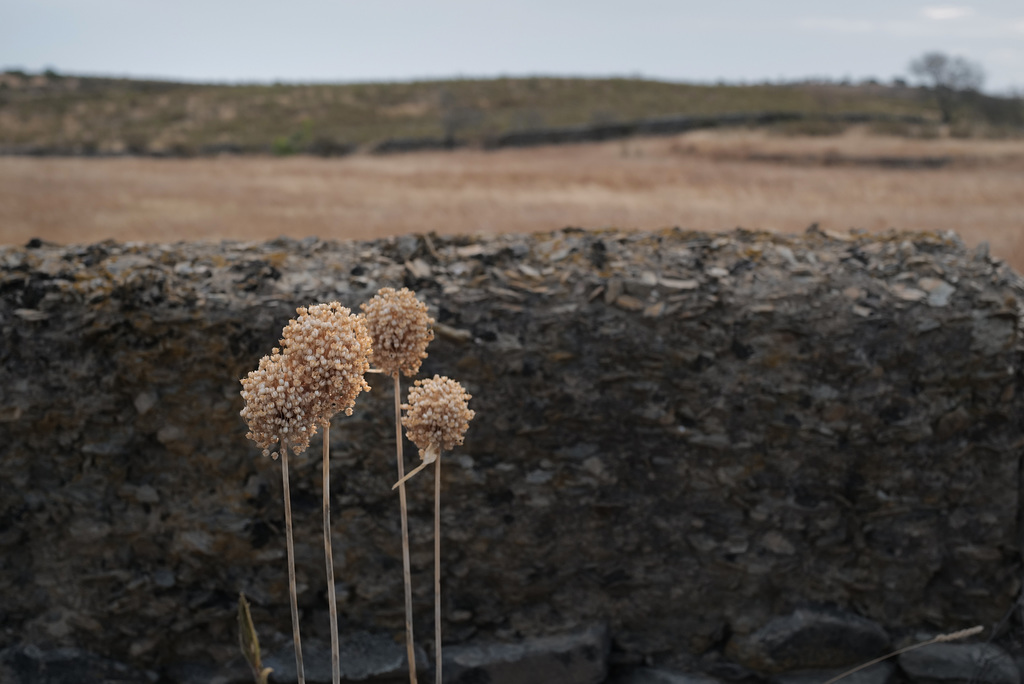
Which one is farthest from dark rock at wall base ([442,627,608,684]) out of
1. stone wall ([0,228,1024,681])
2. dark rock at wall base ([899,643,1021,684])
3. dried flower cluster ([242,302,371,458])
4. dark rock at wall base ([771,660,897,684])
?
dried flower cluster ([242,302,371,458])

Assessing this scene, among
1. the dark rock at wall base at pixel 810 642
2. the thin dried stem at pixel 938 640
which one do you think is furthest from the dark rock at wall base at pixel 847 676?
the thin dried stem at pixel 938 640

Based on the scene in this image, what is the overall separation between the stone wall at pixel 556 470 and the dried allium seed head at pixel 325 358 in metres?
2.78

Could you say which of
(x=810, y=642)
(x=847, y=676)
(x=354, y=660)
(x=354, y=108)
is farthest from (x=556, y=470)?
(x=354, y=108)

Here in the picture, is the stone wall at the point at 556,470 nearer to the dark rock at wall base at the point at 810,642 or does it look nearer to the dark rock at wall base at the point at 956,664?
the dark rock at wall base at the point at 810,642

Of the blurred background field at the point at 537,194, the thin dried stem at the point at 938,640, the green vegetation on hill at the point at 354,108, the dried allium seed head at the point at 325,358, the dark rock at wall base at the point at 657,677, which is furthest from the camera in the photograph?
the green vegetation on hill at the point at 354,108

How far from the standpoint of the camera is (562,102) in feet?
178

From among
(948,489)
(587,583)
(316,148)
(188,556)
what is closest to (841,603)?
(948,489)

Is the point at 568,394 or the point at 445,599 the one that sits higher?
the point at 568,394

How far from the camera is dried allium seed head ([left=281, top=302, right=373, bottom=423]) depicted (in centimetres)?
187

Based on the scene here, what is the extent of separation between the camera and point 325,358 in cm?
188

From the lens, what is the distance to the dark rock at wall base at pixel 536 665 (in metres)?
4.74

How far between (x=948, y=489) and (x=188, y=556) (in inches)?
186

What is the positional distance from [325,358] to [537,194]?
13.9 metres

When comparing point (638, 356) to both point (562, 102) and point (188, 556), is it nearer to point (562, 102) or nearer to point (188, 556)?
point (188, 556)
